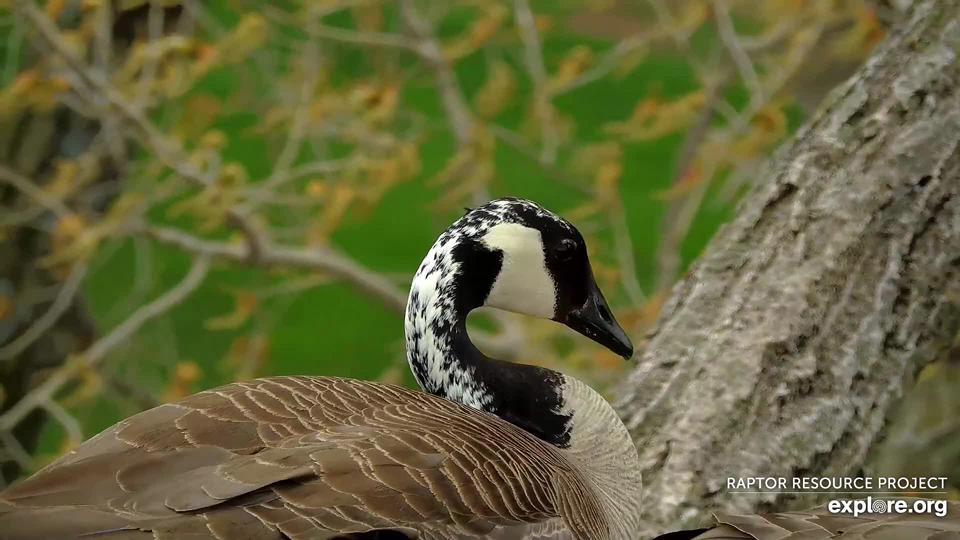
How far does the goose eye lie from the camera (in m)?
1.28

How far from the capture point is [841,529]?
109cm

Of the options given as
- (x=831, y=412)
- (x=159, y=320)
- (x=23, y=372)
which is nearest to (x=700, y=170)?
(x=831, y=412)

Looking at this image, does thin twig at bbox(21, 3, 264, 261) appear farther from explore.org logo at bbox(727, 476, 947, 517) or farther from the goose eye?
explore.org logo at bbox(727, 476, 947, 517)

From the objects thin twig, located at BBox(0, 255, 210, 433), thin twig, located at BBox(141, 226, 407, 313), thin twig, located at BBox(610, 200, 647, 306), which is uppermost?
thin twig, located at BBox(610, 200, 647, 306)

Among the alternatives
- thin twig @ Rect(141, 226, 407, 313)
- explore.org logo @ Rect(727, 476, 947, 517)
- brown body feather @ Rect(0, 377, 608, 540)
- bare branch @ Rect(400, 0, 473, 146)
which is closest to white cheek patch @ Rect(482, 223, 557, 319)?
brown body feather @ Rect(0, 377, 608, 540)

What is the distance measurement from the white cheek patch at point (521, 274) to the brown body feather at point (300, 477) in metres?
0.21

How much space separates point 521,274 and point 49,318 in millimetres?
1724

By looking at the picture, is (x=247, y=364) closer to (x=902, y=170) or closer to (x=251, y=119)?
(x=251, y=119)

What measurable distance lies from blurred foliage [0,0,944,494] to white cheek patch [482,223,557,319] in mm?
1056

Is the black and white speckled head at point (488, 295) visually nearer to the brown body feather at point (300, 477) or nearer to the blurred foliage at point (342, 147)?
the brown body feather at point (300, 477)

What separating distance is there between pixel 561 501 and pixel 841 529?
1.11ft

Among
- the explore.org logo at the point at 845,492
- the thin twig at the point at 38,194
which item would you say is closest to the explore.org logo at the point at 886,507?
the explore.org logo at the point at 845,492

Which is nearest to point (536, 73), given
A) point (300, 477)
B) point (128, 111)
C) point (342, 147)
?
point (128, 111)

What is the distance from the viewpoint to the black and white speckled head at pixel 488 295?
48.8 inches
